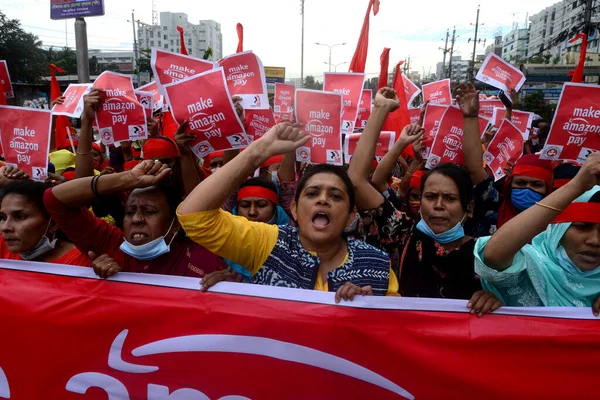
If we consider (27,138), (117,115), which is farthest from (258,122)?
(27,138)

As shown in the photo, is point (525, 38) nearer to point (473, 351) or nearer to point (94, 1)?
point (94, 1)

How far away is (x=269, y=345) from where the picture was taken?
188 cm

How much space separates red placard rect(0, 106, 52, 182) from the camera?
3258mm

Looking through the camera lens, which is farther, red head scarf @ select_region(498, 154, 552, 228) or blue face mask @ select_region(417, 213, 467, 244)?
red head scarf @ select_region(498, 154, 552, 228)

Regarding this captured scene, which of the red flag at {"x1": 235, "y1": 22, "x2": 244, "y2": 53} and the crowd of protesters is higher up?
the red flag at {"x1": 235, "y1": 22, "x2": 244, "y2": 53}

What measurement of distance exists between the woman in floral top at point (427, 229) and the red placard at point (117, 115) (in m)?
1.81

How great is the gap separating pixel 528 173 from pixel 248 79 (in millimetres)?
2131

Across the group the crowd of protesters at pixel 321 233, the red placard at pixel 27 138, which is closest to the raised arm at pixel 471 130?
the crowd of protesters at pixel 321 233

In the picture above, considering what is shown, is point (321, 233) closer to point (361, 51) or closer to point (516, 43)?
point (361, 51)

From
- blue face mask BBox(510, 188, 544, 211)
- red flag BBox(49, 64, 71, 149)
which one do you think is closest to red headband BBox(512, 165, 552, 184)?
blue face mask BBox(510, 188, 544, 211)

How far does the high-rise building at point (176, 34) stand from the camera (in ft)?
370

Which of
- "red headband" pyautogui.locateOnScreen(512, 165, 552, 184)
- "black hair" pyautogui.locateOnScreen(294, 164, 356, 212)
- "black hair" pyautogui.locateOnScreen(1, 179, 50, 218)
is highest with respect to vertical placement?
"black hair" pyautogui.locateOnScreen(294, 164, 356, 212)

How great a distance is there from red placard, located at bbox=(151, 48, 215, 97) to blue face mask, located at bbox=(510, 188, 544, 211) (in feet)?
7.68

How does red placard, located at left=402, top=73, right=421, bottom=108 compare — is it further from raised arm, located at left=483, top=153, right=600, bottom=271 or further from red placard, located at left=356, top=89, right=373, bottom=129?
raised arm, located at left=483, top=153, right=600, bottom=271
